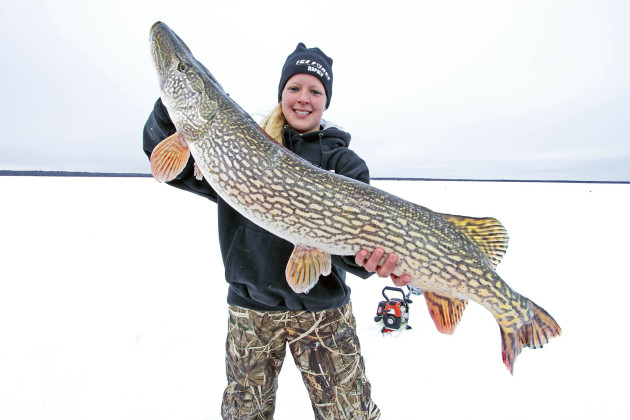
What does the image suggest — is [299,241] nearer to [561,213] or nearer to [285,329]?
[285,329]

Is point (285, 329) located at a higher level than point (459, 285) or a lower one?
lower

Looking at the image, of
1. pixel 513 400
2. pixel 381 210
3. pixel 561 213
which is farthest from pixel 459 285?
pixel 561 213

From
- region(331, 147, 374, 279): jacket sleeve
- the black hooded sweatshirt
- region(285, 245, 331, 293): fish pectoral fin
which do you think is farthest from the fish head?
Result: region(285, 245, 331, 293): fish pectoral fin

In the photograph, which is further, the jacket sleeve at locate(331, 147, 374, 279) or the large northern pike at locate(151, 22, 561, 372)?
the jacket sleeve at locate(331, 147, 374, 279)

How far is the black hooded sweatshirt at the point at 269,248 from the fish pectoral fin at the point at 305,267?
175mm

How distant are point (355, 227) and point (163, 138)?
4.41 ft

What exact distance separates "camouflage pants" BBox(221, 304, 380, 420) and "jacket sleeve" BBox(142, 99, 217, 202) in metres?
0.84

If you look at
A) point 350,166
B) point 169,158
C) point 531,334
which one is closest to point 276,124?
point 350,166

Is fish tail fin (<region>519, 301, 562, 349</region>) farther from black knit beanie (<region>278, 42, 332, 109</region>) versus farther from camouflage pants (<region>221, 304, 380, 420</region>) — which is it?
black knit beanie (<region>278, 42, 332, 109</region>)

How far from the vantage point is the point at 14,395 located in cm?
223

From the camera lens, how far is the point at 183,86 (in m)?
1.95

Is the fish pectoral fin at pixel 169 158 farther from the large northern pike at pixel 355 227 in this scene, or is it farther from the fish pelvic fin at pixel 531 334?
the fish pelvic fin at pixel 531 334

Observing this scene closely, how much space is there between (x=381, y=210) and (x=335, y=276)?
0.52 meters

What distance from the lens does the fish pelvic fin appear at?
5.75 ft
